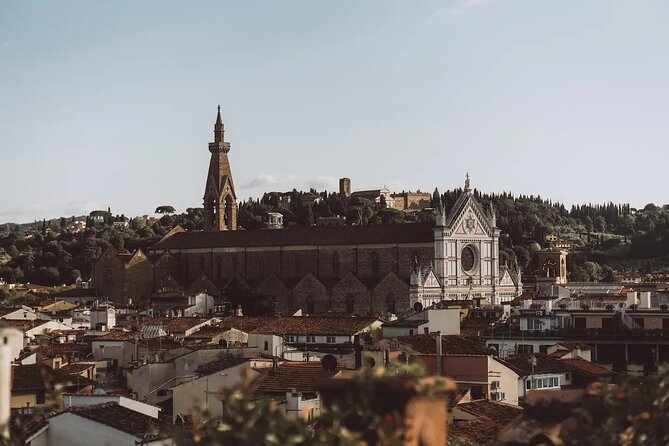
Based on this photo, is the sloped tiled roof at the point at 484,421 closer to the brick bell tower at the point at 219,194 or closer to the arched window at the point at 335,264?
the arched window at the point at 335,264

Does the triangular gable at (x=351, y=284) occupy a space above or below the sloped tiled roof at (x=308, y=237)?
below

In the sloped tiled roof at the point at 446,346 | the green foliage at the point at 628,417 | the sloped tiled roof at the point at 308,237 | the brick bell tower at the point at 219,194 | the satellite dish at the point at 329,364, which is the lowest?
the satellite dish at the point at 329,364

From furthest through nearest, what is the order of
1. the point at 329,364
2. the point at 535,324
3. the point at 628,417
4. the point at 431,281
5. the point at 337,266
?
the point at 337,266 → the point at 431,281 → the point at 535,324 → the point at 329,364 → the point at 628,417

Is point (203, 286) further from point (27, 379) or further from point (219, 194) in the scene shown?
point (27, 379)

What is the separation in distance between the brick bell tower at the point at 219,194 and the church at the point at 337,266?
11.0m

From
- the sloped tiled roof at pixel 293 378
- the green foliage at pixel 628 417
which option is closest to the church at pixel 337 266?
the sloped tiled roof at pixel 293 378

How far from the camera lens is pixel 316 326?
44.2 m

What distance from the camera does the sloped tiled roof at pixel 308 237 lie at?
80.8 metres

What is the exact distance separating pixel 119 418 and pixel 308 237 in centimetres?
6850

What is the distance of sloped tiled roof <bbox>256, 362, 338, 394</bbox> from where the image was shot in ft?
77.5

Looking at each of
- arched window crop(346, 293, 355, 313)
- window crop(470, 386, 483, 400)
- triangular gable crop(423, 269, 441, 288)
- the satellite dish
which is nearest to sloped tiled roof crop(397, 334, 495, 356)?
the satellite dish

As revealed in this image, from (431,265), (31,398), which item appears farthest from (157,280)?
(31,398)

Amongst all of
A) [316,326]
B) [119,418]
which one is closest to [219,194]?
[316,326]

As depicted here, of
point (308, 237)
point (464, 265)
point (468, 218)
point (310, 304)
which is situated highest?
point (468, 218)
